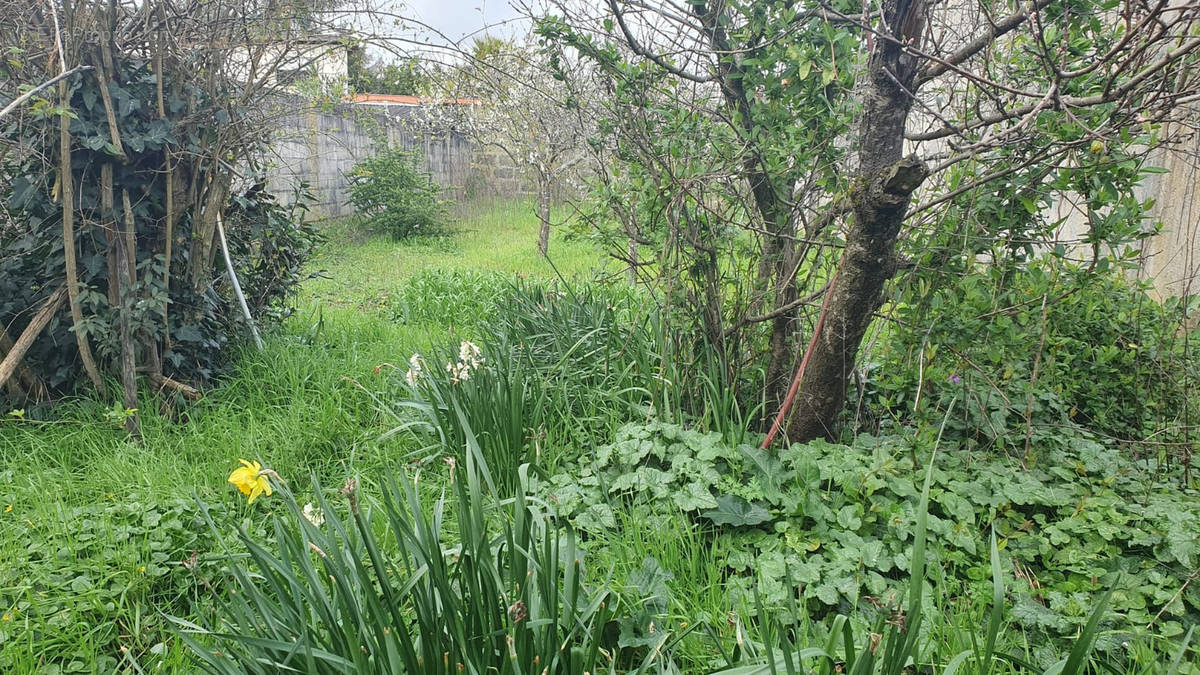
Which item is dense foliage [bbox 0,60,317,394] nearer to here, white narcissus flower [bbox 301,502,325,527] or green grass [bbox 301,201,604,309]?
green grass [bbox 301,201,604,309]

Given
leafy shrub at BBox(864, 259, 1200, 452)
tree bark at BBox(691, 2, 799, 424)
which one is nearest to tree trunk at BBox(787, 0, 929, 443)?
leafy shrub at BBox(864, 259, 1200, 452)

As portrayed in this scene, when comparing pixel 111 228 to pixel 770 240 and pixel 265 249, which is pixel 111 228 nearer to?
pixel 265 249

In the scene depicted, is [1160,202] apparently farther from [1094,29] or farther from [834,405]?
[834,405]

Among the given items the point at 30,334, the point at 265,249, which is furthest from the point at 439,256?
the point at 30,334

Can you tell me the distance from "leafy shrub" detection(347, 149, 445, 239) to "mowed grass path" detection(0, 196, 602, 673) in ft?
20.0

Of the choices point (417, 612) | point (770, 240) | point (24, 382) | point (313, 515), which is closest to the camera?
point (417, 612)

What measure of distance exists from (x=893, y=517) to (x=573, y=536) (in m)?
1.03

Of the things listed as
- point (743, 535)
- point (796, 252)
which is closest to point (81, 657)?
point (743, 535)

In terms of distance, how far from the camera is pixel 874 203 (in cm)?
220

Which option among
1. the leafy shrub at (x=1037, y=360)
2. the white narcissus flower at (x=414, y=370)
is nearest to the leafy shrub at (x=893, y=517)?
the leafy shrub at (x=1037, y=360)

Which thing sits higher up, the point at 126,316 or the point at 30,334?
the point at 126,316

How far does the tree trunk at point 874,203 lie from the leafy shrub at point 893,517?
1.18 ft

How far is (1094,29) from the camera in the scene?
2.30 m

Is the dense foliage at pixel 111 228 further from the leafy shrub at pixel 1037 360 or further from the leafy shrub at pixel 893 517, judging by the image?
the leafy shrub at pixel 1037 360
